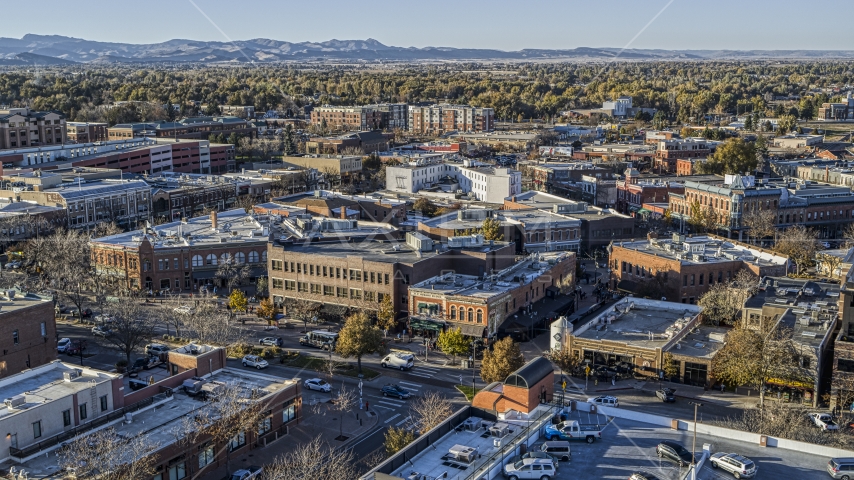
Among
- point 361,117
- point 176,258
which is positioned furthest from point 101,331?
point 361,117

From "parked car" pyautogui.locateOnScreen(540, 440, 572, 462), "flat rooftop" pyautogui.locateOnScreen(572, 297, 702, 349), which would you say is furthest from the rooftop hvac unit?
"flat rooftop" pyautogui.locateOnScreen(572, 297, 702, 349)

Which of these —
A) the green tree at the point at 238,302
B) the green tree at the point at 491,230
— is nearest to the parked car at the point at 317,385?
the green tree at the point at 238,302

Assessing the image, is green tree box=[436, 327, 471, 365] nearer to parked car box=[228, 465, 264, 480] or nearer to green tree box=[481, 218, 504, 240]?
parked car box=[228, 465, 264, 480]

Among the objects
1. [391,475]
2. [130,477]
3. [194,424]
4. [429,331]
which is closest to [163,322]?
[429,331]

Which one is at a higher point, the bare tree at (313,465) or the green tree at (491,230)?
A: the green tree at (491,230)

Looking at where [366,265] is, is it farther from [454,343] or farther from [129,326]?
[129,326]

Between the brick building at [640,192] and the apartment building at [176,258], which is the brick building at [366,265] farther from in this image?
the brick building at [640,192]
